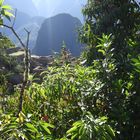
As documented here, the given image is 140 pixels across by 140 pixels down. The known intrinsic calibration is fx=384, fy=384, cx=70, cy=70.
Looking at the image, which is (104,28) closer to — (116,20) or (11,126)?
(116,20)

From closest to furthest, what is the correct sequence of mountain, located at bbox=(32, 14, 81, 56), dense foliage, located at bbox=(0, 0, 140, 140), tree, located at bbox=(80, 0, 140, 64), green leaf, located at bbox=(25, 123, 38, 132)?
green leaf, located at bbox=(25, 123, 38, 132) → dense foliage, located at bbox=(0, 0, 140, 140) → tree, located at bbox=(80, 0, 140, 64) → mountain, located at bbox=(32, 14, 81, 56)

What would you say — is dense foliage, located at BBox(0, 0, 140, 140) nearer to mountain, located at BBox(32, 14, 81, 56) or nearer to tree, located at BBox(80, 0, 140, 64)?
tree, located at BBox(80, 0, 140, 64)

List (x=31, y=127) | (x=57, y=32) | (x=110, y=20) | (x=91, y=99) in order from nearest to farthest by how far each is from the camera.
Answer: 1. (x=31, y=127)
2. (x=91, y=99)
3. (x=110, y=20)
4. (x=57, y=32)

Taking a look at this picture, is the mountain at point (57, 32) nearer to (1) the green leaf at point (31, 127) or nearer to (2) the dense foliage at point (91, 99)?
(2) the dense foliage at point (91, 99)

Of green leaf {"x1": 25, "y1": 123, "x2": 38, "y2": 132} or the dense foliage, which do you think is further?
the dense foliage

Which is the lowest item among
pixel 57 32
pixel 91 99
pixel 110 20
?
pixel 57 32

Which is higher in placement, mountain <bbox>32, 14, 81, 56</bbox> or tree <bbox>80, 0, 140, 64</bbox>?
tree <bbox>80, 0, 140, 64</bbox>

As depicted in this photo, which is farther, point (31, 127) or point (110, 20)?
point (110, 20)

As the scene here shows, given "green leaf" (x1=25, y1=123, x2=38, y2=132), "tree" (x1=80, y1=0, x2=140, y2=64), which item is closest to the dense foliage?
"green leaf" (x1=25, y1=123, x2=38, y2=132)

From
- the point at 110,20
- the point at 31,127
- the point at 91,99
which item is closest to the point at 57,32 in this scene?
the point at 110,20

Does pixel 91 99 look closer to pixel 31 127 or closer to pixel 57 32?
pixel 31 127

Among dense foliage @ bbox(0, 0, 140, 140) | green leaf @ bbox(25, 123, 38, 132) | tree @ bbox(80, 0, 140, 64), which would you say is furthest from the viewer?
tree @ bbox(80, 0, 140, 64)

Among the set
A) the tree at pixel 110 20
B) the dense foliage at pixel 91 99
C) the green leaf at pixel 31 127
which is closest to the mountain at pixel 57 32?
the tree at pixel 110 20

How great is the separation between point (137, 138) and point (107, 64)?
0.93m
